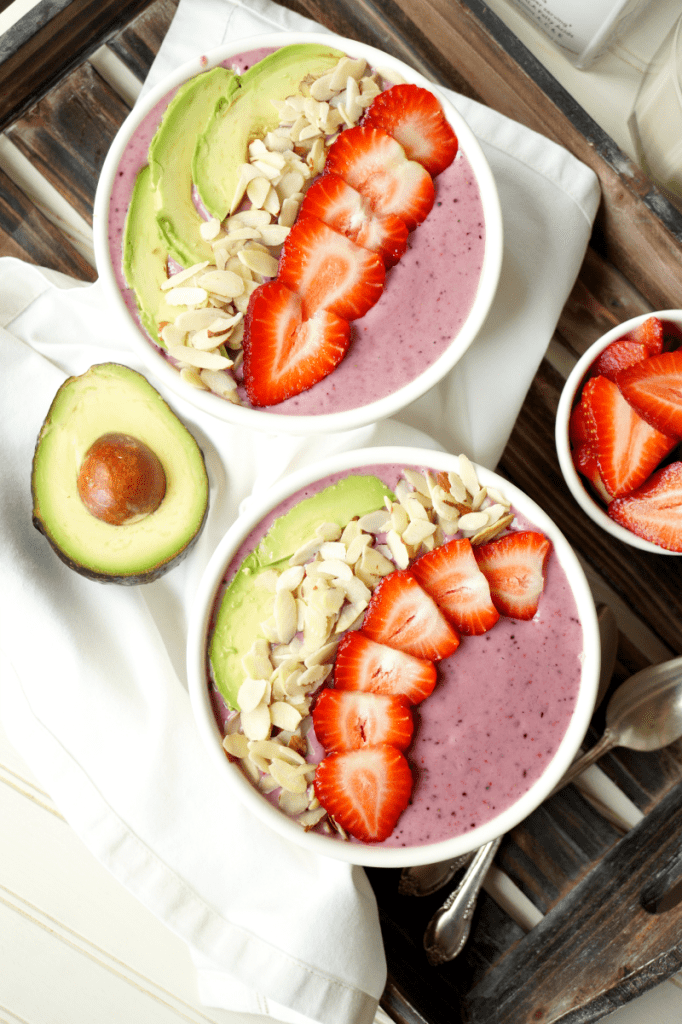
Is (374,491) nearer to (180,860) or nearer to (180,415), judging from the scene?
(180,415)

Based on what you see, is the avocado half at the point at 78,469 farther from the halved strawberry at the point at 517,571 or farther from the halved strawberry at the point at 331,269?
the halved strawberry at the point at 517,571

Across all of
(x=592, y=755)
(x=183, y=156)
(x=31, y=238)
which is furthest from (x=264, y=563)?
(x=31, y=238)

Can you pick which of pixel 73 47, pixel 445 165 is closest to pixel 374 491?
pixel 445 165

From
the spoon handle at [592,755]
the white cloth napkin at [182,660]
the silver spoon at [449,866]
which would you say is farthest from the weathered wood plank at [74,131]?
the spoon handle at [592,755]

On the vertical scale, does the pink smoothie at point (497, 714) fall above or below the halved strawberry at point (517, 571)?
below

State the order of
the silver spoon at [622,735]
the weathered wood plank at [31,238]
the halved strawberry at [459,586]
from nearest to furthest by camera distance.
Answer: the halved strawberry at [459,586], the silver spoon at [622,735], the weathered wood plank at [31,238]

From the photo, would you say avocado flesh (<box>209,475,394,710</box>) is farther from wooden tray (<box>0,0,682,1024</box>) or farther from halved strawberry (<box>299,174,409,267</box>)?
wooden tray (<box>0,0,682,1024</box>)
